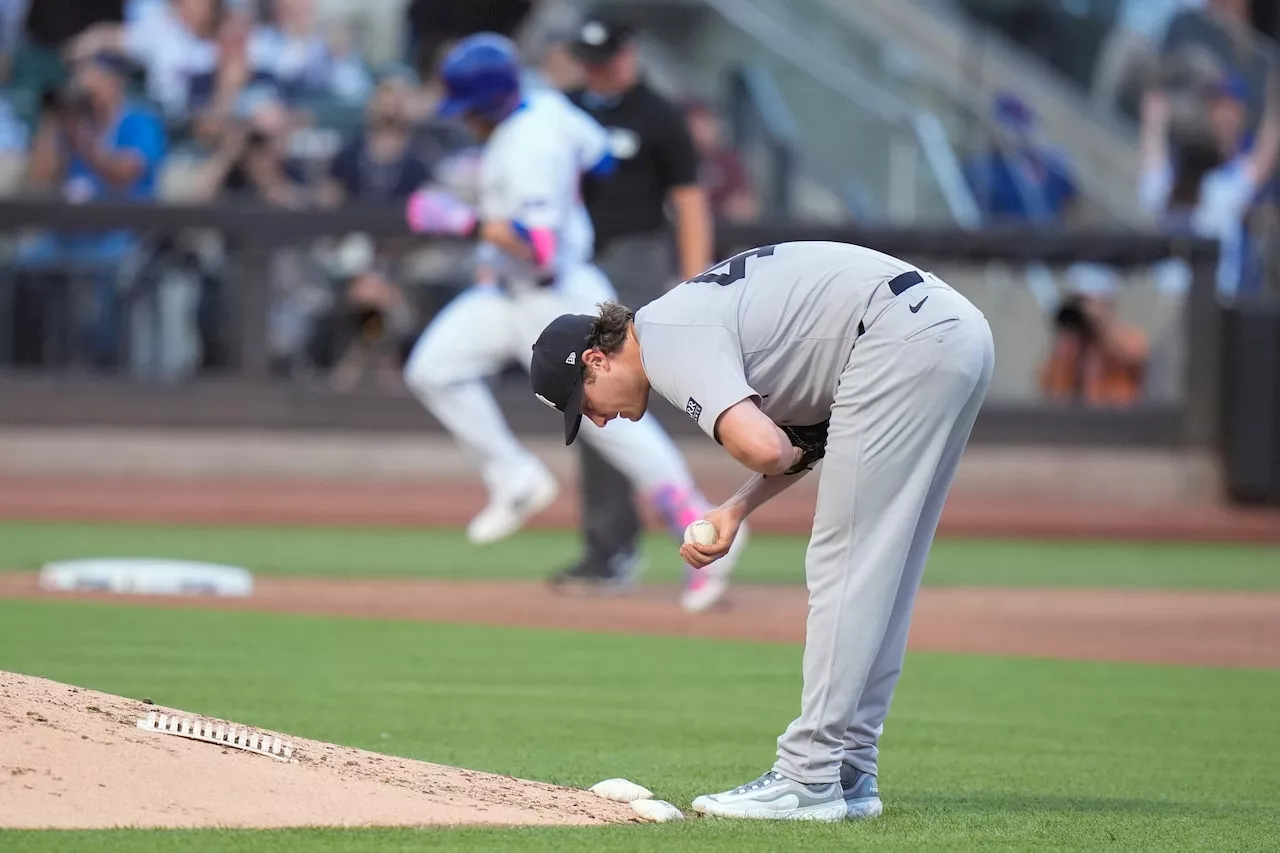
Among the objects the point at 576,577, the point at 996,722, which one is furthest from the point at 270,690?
the point at 576,577

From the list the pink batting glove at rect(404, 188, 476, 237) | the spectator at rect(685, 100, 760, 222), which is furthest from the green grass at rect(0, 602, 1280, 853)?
the spectator at rect(685, 100, 760, 222)

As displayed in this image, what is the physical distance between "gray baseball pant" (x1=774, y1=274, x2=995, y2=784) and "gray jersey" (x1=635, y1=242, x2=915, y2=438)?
0.07 metres

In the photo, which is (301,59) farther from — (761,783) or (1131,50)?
(761,783)

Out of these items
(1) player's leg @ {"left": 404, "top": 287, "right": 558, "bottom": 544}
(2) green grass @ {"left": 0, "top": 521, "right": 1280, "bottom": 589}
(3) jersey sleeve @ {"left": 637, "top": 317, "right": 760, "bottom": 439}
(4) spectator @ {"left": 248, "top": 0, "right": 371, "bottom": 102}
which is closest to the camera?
(3) jersey sleeve @ {"left": 637, "top": 317, "right": 760, "bottom": 439}

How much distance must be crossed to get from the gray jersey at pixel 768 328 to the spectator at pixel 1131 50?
1375 centimetres

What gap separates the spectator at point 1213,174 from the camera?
1720cm

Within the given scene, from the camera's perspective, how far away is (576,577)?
11281 mm

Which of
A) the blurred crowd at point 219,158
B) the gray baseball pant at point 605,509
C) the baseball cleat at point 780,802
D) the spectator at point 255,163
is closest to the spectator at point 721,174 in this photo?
the blurred crowd at point 219,158

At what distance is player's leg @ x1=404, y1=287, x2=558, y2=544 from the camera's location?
1084 cm

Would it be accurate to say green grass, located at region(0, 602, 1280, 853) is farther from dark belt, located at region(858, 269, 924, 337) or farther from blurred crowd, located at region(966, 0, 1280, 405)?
blurred crowd, located at region(966, 0, 1280, 405)

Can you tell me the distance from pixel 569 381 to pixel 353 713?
2.48m

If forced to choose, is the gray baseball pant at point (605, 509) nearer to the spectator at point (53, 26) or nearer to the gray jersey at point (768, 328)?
the gray jersey at point (768, 328)

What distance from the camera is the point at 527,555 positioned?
13.5m

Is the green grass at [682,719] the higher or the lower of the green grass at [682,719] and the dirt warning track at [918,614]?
the higher
